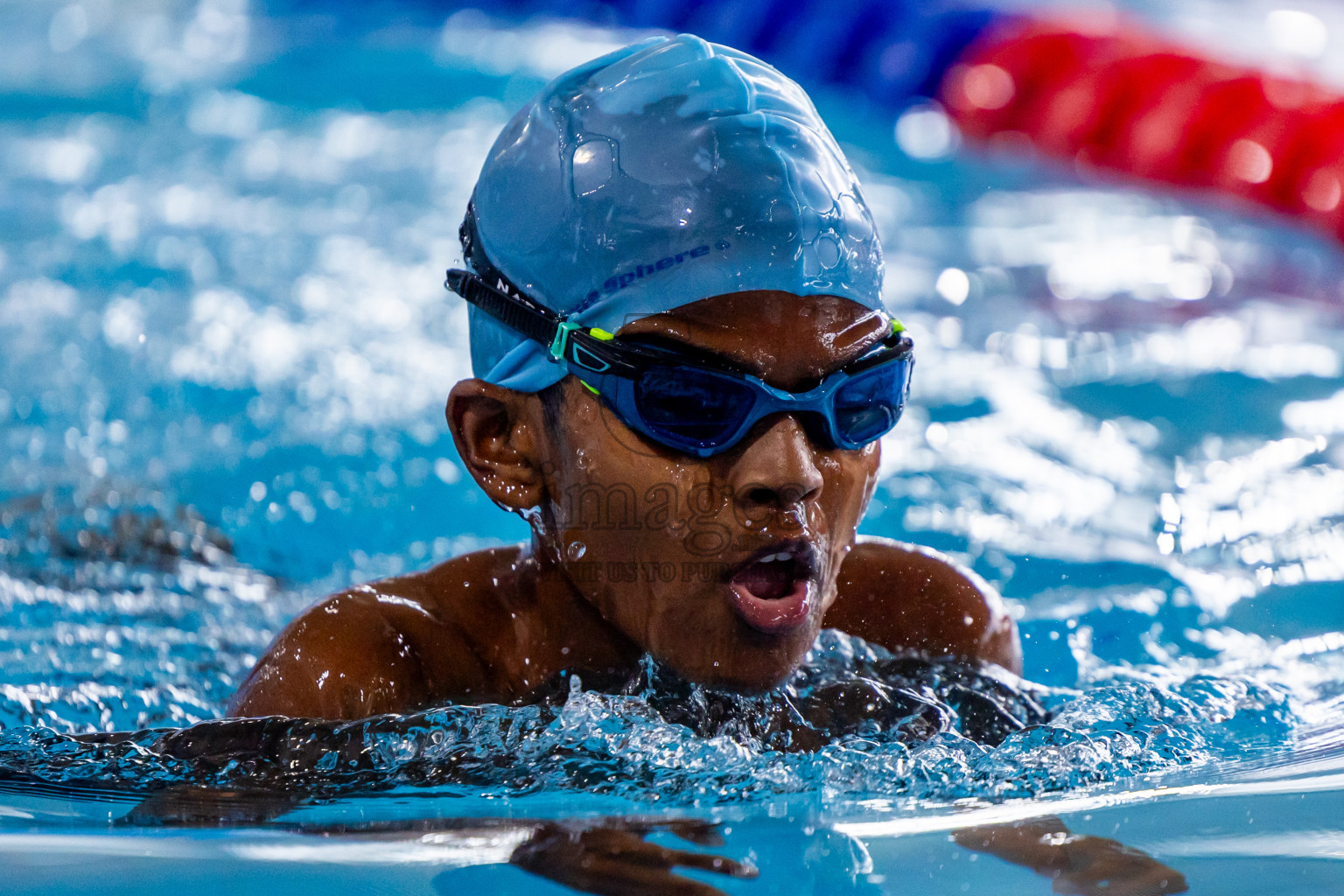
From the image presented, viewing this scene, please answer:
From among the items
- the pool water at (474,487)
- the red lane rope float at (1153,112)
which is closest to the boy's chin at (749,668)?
the pool water at (474,487)

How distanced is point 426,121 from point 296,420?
408 centimetres

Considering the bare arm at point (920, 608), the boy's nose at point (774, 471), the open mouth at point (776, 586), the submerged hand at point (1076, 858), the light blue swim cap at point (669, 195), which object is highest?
the light blue swim cap at point (669, 195)

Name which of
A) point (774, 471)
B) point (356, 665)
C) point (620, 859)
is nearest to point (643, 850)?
point (620, 859)

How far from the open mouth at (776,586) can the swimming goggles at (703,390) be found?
0.15 meters

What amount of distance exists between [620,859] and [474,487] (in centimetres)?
254

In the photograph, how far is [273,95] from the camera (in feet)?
27.6

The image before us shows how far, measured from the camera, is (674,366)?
1849 mm

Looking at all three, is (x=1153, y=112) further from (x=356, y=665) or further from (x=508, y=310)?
(x=356, y=665)

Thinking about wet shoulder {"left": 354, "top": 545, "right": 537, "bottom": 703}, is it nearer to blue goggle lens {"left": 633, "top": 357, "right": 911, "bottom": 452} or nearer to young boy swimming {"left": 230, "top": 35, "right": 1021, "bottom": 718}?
young boy swimming {"left": 230, "top": 35, "right": 1021, "bottom": 718}

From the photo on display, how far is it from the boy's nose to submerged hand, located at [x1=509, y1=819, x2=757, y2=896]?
0.41 m

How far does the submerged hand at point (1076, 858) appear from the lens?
165cm

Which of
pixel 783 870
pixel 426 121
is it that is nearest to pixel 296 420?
pixel 783 870

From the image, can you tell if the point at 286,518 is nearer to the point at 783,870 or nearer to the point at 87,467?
the point at 87,467

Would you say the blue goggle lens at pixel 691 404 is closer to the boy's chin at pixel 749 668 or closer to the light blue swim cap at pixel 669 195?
the light blue swim cap at pixel 669 195
